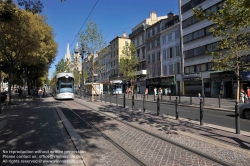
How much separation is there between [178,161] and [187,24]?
3663 cm

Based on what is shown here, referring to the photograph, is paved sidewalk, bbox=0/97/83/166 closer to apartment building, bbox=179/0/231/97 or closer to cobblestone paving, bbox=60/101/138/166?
cobblestone paving, bbox=60/101/138/166

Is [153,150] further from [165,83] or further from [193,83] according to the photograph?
[165,83]

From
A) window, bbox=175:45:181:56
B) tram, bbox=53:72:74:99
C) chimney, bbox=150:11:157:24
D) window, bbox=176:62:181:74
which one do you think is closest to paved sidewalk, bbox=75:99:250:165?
tram, bbox=53:72:74:99

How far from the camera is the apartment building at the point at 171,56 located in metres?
41.1

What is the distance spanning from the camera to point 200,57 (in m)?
35.3

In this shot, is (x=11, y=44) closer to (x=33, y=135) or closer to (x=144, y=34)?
(x=33, y=135)

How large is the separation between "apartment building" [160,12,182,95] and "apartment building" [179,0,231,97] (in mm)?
1936

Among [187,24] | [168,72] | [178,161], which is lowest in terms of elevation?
[178,161]

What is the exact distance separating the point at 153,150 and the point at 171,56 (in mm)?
38870

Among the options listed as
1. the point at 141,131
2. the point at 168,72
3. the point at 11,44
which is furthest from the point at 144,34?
the point at 141,131

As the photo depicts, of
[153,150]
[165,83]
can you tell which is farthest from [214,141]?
[165,83]

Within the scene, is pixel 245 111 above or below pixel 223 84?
below

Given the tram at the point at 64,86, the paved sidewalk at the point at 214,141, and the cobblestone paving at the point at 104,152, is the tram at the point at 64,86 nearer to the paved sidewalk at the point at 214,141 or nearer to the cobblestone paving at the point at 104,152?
the paved sidewalk at the point at 214,141

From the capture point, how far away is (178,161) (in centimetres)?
486
